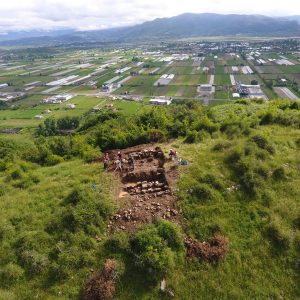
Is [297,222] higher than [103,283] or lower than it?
lower

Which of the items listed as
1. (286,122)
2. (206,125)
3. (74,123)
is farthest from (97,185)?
(74,123)

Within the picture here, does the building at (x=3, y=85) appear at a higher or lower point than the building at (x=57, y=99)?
lower

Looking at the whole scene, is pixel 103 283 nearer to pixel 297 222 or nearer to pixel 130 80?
pixel 297 222

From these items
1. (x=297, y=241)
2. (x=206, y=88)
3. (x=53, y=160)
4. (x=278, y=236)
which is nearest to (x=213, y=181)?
(x=278, y=236)

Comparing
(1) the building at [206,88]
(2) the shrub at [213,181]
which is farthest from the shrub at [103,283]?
(1) the building at [206,88]

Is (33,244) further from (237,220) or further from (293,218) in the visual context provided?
(293,218)

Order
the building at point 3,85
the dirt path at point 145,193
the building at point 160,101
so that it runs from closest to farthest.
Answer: the dirt path at point 145,193, the building at point 160,101, the building at point 3,85

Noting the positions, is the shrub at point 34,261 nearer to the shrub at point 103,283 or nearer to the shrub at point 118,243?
the shrub at point 103,283

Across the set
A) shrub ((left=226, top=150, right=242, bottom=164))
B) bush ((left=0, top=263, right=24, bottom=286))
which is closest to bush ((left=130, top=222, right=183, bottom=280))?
bush ((left=0, top=263, right=24, bottom=286))
